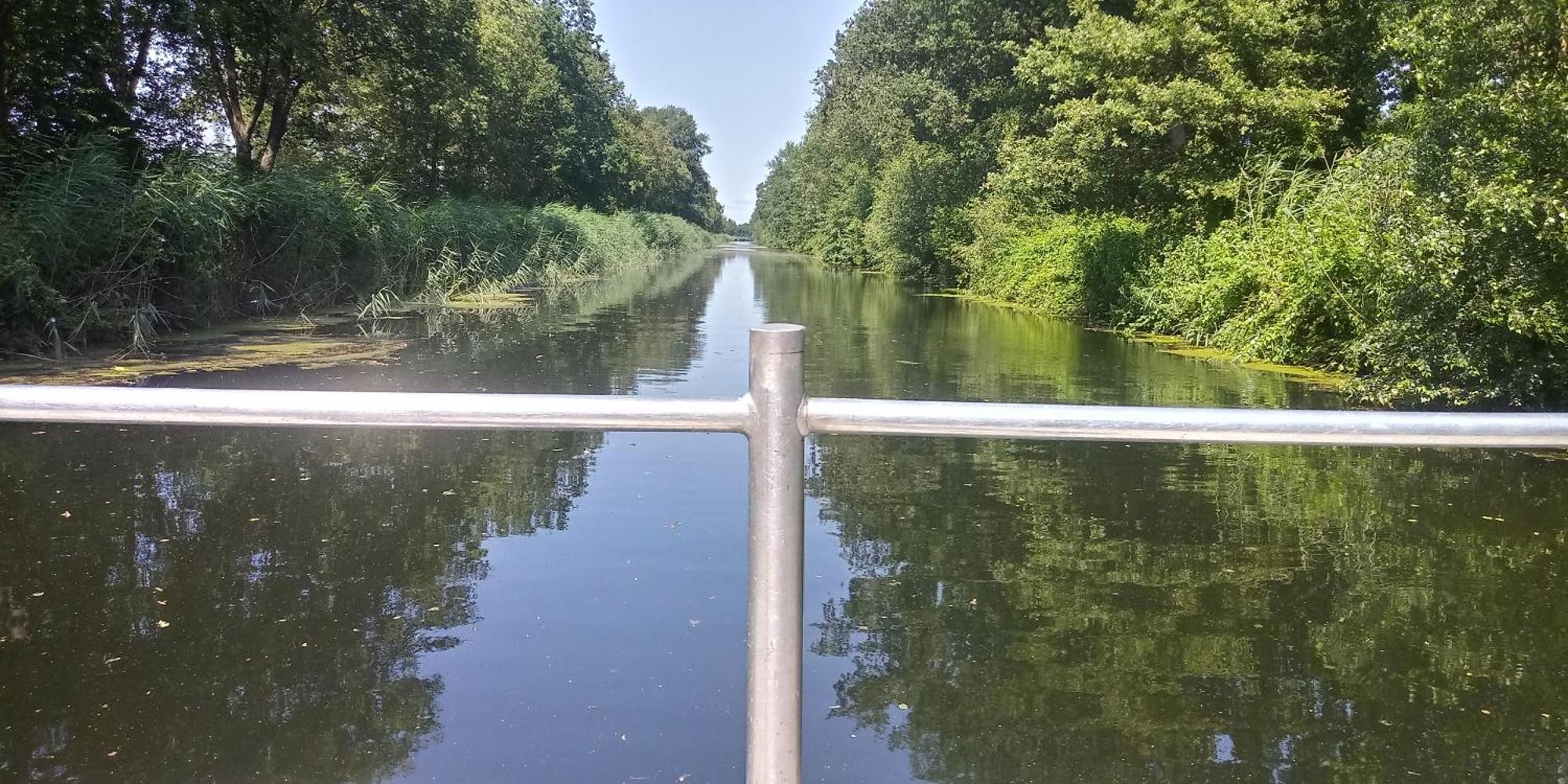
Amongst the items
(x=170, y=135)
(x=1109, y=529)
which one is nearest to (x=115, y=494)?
(x=1109, y=529)

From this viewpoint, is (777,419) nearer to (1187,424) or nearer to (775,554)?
(775,554)

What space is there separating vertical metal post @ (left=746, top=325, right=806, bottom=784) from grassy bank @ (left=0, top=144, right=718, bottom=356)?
12.0 m

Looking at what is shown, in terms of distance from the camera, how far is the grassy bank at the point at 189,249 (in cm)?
1170

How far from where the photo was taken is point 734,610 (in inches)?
180

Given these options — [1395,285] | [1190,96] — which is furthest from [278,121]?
[1395,285]

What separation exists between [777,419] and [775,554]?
20 centimetres

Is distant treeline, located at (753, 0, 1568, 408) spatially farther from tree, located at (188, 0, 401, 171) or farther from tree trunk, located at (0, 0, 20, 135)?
tree trunk, located at (0, 0, 20, 135)

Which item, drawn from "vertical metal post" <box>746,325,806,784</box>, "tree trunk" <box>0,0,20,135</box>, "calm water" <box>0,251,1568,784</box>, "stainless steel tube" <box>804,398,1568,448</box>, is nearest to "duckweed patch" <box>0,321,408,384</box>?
"calm water" <box>0,251,1568,784</box>

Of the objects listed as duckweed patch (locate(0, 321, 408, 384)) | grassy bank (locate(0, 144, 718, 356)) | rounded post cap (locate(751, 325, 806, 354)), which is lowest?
duckweed patch (locate(0, 321, 408, 384))

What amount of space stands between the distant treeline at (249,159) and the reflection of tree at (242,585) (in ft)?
18.4

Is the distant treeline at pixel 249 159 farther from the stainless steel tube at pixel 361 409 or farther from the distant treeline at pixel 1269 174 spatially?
the distant treeline at pixel 1269 174

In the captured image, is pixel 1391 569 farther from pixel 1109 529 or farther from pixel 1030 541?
pixel 1030 541

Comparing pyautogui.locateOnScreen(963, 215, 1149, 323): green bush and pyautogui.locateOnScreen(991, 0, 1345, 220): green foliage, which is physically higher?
pyautogui.locateOnScreen(991, 0, 1345, 220): green foliage

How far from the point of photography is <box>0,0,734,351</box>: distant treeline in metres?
12.5
